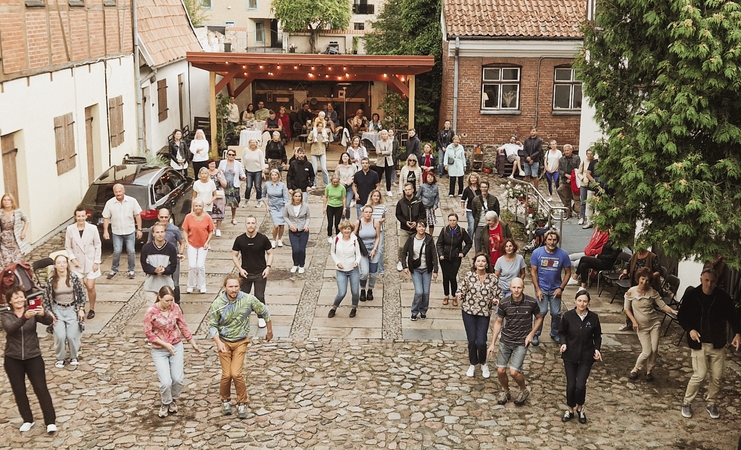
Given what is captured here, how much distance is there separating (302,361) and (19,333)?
377cm

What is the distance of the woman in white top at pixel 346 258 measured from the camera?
13.3 meters

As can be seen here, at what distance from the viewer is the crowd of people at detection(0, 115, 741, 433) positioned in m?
9.95

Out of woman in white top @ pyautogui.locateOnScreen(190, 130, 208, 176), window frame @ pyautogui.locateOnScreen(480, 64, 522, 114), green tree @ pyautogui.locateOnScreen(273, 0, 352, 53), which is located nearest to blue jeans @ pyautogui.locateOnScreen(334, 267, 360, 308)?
woman in white top @ pyautogui.locateOnScreen(190, 130, 208, 176)

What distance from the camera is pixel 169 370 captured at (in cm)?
1006

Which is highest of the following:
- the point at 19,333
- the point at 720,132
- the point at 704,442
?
the point at 720,132

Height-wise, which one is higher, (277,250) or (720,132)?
(720,132)

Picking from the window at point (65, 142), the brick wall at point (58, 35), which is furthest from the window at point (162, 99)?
the window at point (65, 142)

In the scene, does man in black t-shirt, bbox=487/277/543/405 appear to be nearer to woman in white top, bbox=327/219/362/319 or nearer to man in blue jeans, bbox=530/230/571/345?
man in blue jeans, bbox=530/230/571/345

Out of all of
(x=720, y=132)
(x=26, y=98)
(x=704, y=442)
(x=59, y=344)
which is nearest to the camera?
(x=720, y=132)

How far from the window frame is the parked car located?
11112mm

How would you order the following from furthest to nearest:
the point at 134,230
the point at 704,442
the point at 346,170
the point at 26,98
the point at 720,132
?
the point at 346,170
the point at 26,98
the point at 134,230
the point at 704,442
the point at 720,132

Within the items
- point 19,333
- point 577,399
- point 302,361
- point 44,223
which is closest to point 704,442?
point 577,399

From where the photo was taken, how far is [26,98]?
56.1 feet

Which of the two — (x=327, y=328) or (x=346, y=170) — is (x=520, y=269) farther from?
(x=346, y=170)
